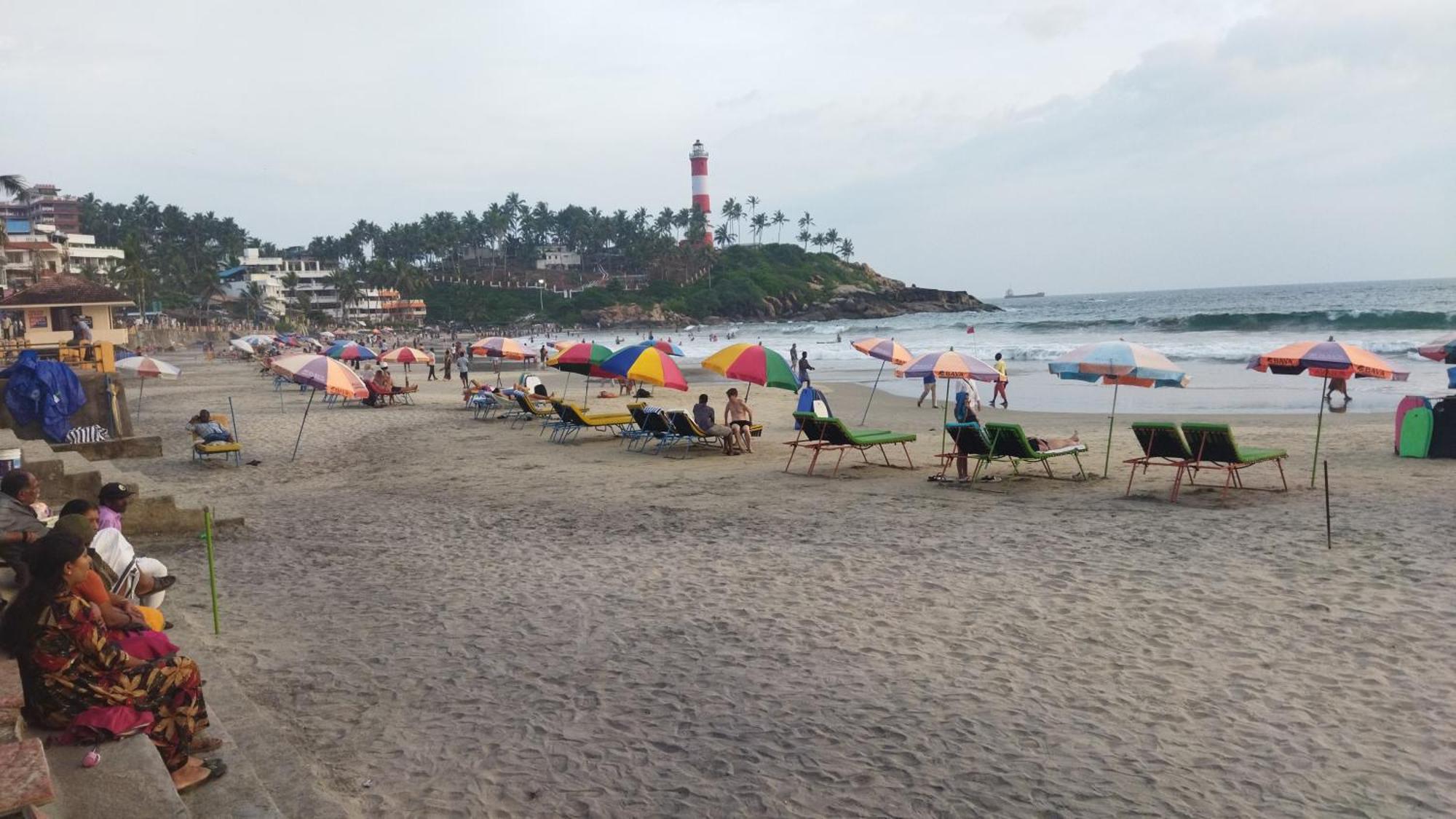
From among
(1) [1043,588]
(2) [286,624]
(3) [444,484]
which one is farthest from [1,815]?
(3) [444,484]

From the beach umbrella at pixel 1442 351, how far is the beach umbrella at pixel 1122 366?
3235 mm

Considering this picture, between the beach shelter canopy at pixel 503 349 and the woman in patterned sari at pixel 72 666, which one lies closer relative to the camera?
the woman in patterned sari at pixel 72 666

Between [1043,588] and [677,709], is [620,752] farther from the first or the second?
[1043,588]

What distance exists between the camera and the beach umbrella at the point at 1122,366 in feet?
35.8

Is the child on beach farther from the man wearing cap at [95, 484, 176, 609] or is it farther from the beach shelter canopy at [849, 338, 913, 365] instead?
the man wearing cap at [95, 484, 176, 609]

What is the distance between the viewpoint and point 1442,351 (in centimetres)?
1181

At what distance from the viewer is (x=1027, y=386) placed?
27.5 meters

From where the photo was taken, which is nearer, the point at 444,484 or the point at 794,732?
the point at 794,732

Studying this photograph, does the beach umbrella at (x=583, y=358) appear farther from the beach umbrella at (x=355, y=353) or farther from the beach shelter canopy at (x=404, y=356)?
the beach umbrella at (x=355, y=353)

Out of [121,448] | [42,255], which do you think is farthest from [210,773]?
[42,255]

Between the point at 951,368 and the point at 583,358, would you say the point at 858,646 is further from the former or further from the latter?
the point at 583,358

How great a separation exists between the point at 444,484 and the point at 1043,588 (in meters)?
7.84

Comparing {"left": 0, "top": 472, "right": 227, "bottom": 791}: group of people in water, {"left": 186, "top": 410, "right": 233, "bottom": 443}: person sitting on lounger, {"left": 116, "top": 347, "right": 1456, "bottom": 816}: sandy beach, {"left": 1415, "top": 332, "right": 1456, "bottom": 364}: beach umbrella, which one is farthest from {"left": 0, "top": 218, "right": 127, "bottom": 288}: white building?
{"left": 1415, "top": 332, "right": 1456, "bottom": 364}: beach umbrella

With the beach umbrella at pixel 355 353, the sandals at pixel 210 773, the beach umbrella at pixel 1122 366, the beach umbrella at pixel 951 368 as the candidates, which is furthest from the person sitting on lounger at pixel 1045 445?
the beach umbrella at pixel 355 353
